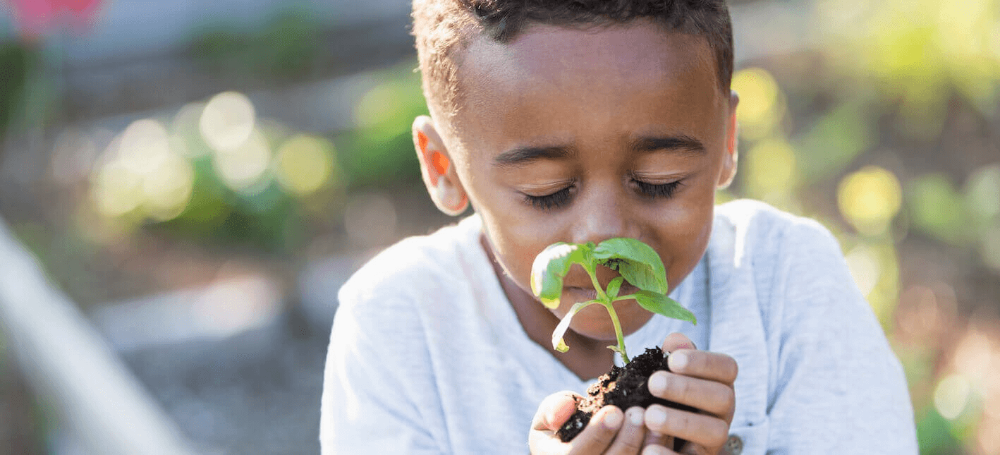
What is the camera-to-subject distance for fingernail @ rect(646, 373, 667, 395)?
129 cm

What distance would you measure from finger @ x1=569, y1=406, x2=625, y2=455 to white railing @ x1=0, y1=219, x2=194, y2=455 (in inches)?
71.1

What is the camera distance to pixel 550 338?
1.78m

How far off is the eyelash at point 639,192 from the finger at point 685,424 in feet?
1.04

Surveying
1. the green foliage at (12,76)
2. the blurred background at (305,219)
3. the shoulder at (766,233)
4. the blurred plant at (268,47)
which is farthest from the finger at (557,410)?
the green foliage at (12,76)

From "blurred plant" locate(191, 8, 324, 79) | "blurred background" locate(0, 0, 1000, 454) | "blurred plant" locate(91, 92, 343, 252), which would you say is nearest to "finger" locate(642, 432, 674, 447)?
"blurred background" locate(0, 0, 1000, 454)

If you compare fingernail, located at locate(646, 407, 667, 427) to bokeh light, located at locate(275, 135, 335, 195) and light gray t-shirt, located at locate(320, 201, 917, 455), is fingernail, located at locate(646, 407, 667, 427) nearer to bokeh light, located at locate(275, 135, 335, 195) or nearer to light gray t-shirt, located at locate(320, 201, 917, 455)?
light gray t-shirt, located at locate(320, 201, 917, 455)

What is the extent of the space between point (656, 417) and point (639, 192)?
0.33m

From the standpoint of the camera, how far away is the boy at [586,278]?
1392mm

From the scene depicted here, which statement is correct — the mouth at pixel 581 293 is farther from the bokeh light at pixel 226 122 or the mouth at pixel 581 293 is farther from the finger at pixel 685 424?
the bokeh light at pixel 226 122

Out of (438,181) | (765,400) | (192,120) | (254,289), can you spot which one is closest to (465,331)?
(438,181)

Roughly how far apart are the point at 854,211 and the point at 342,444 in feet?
6.24

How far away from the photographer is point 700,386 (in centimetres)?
130

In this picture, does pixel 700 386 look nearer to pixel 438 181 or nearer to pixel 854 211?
pixel 438 181

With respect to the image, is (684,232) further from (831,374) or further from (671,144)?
(831,374)
